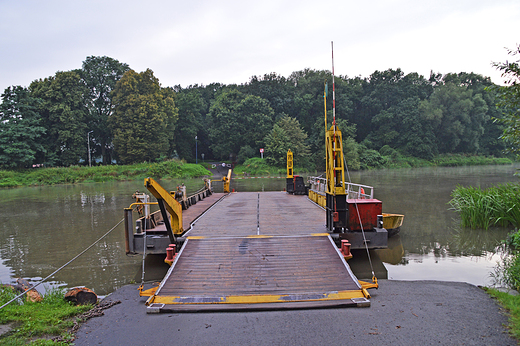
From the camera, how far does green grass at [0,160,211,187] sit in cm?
3959

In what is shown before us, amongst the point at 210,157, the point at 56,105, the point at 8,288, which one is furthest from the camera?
the point at 210,157

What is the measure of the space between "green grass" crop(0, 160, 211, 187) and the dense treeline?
3.01 meters

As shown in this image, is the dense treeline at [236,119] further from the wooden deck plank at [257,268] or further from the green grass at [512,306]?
the green grass at [512,306]

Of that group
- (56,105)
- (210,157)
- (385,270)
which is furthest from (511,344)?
(210,157)

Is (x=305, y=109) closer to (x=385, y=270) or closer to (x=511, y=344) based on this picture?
(x=385, y=270)

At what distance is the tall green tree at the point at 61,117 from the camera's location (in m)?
47.8

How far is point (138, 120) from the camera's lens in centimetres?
5009

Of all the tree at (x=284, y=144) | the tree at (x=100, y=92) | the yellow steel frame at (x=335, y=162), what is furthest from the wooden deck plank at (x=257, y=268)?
the tree at (x=100, y=92)

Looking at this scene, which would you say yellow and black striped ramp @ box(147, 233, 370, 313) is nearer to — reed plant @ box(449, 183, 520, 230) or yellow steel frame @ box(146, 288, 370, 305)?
yellow steel frame @ box(146, 288, 370, 305)

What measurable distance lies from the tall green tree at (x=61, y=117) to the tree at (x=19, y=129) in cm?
159

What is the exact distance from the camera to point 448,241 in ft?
34.5

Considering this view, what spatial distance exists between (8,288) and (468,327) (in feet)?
25.6

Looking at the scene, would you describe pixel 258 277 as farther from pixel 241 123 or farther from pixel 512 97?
pixel 241 123

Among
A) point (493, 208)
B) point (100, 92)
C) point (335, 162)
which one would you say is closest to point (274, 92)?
point (100, 92)
